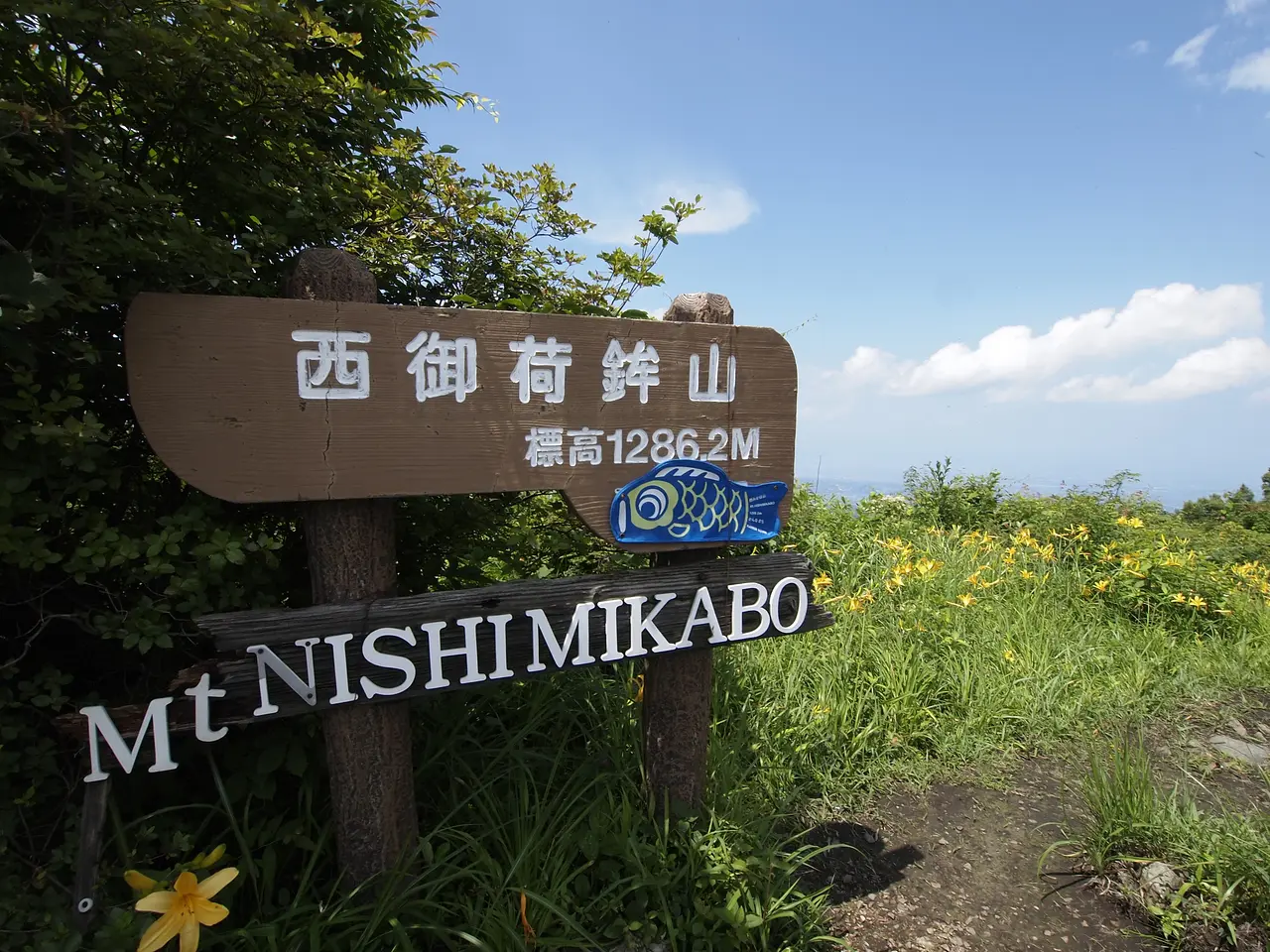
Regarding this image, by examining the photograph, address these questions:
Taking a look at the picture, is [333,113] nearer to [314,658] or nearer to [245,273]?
[245,273]

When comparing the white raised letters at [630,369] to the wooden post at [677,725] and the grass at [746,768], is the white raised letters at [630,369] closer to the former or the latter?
the wooden post at [677,725]

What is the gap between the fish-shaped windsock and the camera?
191cm

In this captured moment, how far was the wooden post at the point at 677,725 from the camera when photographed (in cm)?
213

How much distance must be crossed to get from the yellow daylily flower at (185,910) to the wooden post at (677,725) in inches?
46.4

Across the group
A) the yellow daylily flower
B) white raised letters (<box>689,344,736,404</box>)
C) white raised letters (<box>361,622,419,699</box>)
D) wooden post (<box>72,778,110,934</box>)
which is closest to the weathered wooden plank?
white raised letters (<box>361,622,419,699</box>)

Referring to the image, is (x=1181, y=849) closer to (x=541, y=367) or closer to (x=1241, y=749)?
(x=1241, y=749)

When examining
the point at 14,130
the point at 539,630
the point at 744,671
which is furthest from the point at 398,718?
the point at 744,671

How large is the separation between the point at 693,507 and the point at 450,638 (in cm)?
76

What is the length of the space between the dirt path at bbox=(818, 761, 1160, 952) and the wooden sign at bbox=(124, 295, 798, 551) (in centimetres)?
131

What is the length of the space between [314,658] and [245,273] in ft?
3.23

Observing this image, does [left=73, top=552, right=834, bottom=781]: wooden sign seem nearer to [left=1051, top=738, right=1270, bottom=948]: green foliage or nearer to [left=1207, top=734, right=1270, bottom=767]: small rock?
[left=1051, top=738, right=1270, bottom=948]: green foliage

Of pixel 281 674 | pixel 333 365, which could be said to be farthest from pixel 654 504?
pixel 281 674

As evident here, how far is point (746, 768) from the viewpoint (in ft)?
8.31

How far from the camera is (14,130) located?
1.25m
